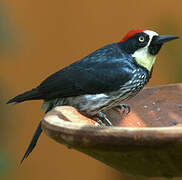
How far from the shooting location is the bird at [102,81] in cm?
309

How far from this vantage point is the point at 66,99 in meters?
3.16

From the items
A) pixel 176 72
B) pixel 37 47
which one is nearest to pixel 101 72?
pixel 176 72

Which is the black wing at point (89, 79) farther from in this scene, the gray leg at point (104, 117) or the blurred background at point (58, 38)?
the blurred background at point (58, 38)

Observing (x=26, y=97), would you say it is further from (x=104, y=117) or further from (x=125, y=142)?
(x=125, y=142)

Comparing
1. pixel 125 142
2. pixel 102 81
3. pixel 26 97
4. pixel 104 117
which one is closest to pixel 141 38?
pixel 102 81

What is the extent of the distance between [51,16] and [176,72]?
152 centimetres

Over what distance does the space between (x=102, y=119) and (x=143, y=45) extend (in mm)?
564

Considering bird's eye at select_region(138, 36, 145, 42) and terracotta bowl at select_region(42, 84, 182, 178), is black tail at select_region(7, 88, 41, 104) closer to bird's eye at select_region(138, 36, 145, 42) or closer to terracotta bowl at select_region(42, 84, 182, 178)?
terracotta bowl at select_region(42, 84, 182, 178)

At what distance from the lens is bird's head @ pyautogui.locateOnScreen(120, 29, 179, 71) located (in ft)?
10.4

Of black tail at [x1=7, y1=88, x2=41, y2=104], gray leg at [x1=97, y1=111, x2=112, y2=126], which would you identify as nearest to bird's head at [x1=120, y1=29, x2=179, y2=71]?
gray leg at [x1=97, y1=111, x2=112, y2=126]

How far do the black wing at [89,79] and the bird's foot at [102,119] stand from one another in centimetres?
15

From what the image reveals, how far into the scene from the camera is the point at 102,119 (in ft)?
10.2

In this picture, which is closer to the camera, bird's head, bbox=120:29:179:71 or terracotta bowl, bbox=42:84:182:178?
terracotta bowl, bbox=42:84:182:178

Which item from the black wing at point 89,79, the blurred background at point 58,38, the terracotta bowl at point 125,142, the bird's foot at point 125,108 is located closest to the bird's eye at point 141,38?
the black wing at point 89,79
